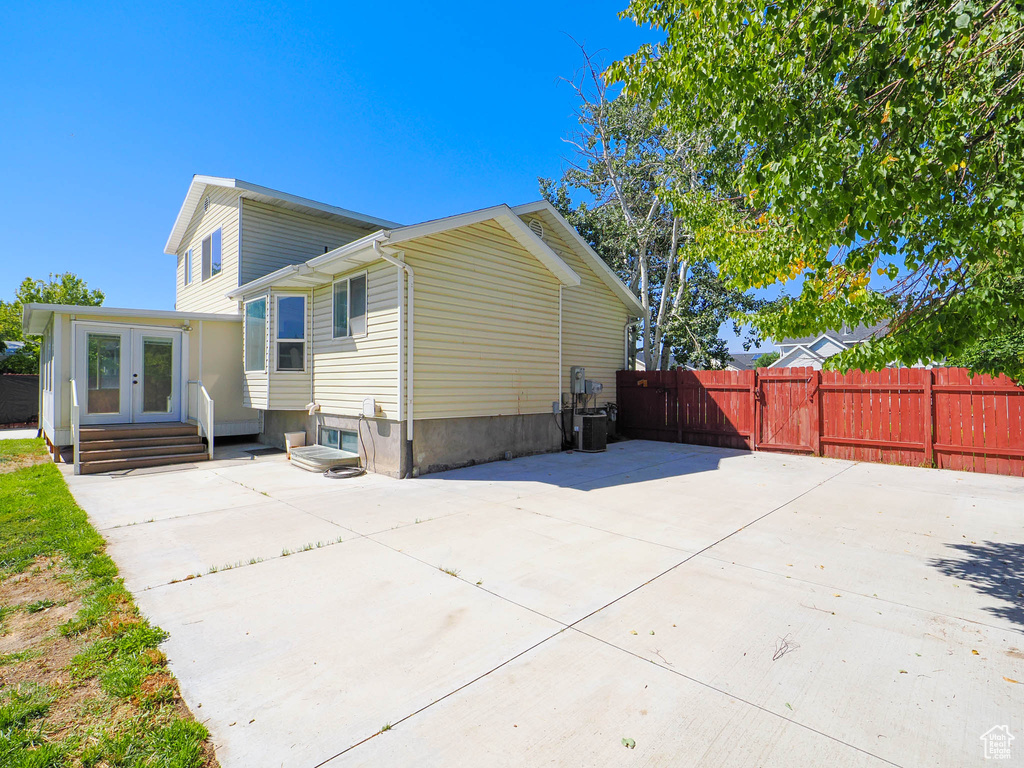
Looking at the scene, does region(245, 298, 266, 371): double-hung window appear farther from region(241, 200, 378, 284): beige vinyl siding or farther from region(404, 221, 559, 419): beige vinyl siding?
region(404, 221, 559, 419): beige vinyl siding

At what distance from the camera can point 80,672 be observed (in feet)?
8.46

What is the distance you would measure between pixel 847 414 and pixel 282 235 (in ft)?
47.1

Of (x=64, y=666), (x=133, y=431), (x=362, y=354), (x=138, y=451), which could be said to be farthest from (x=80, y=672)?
(x=133, y=431)

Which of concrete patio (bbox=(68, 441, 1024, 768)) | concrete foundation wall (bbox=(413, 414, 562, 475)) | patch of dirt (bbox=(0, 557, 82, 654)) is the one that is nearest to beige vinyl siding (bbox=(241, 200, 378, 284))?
concrete foundation wall (bbox=(413, 414, 562, 475))

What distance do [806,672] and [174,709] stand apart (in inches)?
129

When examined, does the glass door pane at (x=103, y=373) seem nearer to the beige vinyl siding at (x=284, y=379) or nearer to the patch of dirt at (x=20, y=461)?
the patch of dirt at (x=20, y=461)

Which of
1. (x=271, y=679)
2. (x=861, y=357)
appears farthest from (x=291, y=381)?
(x=861, y=357)

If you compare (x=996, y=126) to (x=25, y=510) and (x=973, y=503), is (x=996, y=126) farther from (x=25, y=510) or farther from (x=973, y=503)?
(x=25, y=510)

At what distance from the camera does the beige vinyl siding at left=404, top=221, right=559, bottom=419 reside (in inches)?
319

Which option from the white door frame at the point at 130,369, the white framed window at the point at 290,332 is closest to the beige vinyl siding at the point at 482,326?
the white framed window at the point at 290,332

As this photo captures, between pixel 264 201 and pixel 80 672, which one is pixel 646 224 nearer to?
pixel 264 201

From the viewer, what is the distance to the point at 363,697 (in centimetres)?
239

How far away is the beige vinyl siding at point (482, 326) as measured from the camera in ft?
26.6

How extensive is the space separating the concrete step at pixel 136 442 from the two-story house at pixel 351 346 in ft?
0.11
